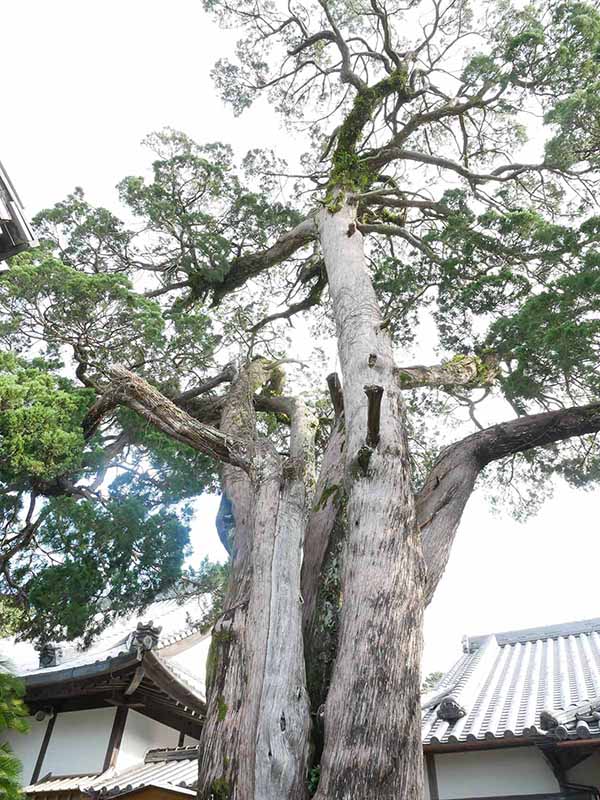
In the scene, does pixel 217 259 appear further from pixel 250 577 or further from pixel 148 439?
pixel 250 577

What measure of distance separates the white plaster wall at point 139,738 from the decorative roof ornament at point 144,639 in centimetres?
145

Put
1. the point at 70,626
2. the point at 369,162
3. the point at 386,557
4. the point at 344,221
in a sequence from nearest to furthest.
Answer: the point at 386,557
the point at 70,626
the point at 344,221
the point at 369,162

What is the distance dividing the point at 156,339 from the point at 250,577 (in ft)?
11.3

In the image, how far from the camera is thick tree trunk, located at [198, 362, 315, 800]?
246 cm

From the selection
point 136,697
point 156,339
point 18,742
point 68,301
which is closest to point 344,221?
point 156,339

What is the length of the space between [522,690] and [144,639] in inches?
186

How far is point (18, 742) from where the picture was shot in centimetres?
797

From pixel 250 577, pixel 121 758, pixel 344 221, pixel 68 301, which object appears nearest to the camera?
pixel 250 577

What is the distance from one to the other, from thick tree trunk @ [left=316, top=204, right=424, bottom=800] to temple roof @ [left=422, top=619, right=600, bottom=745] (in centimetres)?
280

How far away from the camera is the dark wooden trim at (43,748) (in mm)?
7348

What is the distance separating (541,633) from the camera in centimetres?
1030

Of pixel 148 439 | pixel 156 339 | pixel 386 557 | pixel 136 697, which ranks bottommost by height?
pixel 136 697

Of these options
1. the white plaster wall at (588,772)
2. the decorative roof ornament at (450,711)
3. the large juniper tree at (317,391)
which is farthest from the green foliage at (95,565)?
the white plaster wall at (588,772)

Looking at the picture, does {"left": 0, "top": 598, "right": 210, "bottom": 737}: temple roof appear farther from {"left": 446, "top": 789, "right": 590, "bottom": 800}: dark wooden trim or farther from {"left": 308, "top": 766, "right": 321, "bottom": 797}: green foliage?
{"left": 308, "top": 766, "right": 321, "bottom": 797}: green foliage
